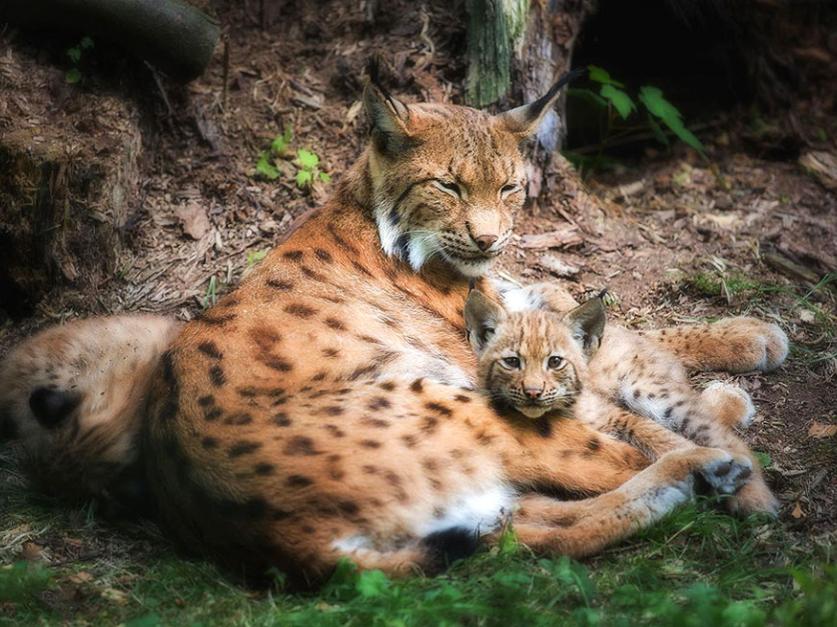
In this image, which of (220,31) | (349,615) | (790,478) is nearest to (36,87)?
(220,31)

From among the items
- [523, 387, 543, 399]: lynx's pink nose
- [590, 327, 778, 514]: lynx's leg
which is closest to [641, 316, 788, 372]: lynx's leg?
[590, 327, 778, 514]: lynx's leg

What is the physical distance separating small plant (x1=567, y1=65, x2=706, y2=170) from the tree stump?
10.9 feet

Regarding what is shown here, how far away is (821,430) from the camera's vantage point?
5.38 m

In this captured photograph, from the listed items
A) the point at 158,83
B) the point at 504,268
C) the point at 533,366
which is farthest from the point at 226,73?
the point at 533,366

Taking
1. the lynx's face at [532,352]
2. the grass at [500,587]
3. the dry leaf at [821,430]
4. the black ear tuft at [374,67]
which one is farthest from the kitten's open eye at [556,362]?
the black ear tuft at [374,67]

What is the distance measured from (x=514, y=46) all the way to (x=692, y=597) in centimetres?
431

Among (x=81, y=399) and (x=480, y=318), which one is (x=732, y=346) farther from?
(x=81, y=399)

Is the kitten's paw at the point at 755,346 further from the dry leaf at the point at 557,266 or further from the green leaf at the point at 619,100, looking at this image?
the green leaf at the point at 619,100

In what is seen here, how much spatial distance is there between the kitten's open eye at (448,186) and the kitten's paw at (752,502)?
1979 mm

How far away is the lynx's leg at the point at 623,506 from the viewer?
14.2 feet

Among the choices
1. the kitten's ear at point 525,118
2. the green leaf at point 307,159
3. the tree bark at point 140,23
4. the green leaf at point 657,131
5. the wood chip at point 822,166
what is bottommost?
the wood chip at point 822,166

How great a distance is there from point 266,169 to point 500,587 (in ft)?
13.0

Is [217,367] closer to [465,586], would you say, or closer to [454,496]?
[454,496]

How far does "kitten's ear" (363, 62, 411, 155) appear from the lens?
5230mm
